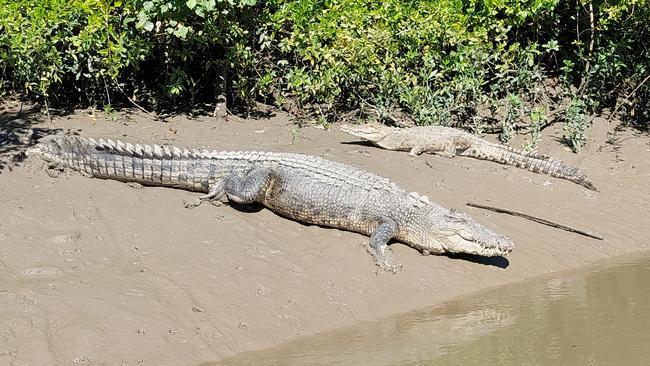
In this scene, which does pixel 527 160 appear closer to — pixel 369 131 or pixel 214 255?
pixel 369 131

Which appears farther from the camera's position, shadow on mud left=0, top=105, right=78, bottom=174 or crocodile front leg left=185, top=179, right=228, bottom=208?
crocodile front leg left=185, top=179, right=228, bottom=208

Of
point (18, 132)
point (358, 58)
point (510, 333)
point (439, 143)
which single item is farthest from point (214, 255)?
point (358, 58)

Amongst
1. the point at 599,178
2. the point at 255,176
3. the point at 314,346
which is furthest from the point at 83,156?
the point at 599,178

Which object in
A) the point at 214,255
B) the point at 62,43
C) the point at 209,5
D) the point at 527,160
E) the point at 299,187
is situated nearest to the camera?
the point at 214,255

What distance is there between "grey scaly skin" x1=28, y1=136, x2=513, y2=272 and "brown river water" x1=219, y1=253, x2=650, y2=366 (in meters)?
0.69

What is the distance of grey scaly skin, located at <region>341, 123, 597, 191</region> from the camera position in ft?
35.8

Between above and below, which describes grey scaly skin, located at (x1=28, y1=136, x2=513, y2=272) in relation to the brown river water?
above

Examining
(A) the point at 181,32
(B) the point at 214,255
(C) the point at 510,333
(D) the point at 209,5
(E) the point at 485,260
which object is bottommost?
(E) the point at 485,260

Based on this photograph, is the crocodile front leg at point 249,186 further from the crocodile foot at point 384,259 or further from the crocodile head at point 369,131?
the crocodile head at point 369,131

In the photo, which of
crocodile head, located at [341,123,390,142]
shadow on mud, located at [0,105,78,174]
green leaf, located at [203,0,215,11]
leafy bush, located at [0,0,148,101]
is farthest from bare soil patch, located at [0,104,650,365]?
green leaf, located at [203,0,215,11]

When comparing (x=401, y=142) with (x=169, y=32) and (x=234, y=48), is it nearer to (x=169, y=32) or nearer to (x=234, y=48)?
(x=234, y=48)

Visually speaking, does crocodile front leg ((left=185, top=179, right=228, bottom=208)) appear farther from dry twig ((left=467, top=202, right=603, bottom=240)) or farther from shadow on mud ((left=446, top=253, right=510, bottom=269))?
dry twig ((left=467, top=202, right=603, bottom=240))

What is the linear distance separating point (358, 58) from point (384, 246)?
3.91 m

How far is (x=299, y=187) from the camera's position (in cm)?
856
